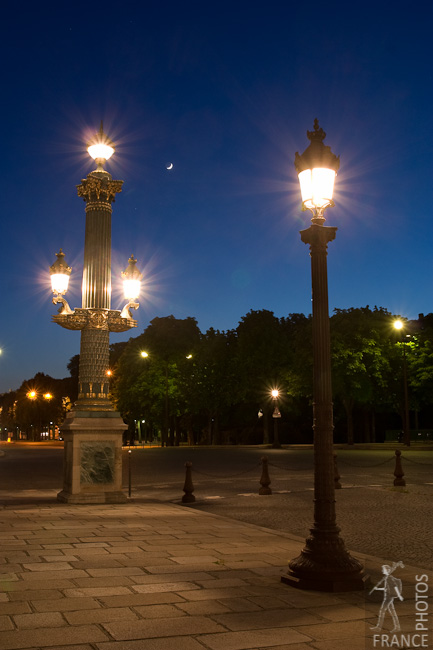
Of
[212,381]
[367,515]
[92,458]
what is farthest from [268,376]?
[367,515]

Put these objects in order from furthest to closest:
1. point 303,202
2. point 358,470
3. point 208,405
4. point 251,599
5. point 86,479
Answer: point 208,405, point 358,470, point 86,479, point 303,202, point 251,599

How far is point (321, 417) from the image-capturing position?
25.7 feet

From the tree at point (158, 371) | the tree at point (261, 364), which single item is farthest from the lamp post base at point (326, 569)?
the tree at point (158, 371)

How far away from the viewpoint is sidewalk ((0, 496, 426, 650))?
5.39 metres

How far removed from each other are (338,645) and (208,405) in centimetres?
→ 5444

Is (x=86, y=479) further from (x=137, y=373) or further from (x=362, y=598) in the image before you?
(x=137, y=373)

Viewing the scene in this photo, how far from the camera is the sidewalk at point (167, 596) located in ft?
17.7

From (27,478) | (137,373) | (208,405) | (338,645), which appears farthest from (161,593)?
(137,373)

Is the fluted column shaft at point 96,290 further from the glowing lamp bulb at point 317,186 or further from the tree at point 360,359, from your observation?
the tree at point 360,359

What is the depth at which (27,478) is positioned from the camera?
987 inches

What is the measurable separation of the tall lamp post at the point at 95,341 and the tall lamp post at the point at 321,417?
30.2ft

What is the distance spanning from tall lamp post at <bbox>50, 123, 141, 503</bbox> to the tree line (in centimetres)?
3428

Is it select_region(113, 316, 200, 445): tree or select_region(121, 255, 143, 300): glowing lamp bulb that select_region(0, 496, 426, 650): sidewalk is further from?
select_region(113, 316, 200, 445): tree

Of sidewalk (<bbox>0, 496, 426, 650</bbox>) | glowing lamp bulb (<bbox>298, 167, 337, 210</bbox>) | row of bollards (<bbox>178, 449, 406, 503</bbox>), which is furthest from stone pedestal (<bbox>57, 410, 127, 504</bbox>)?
glowing lamp bulb (<bbox>298, 167, 337, 210</bbox>)
